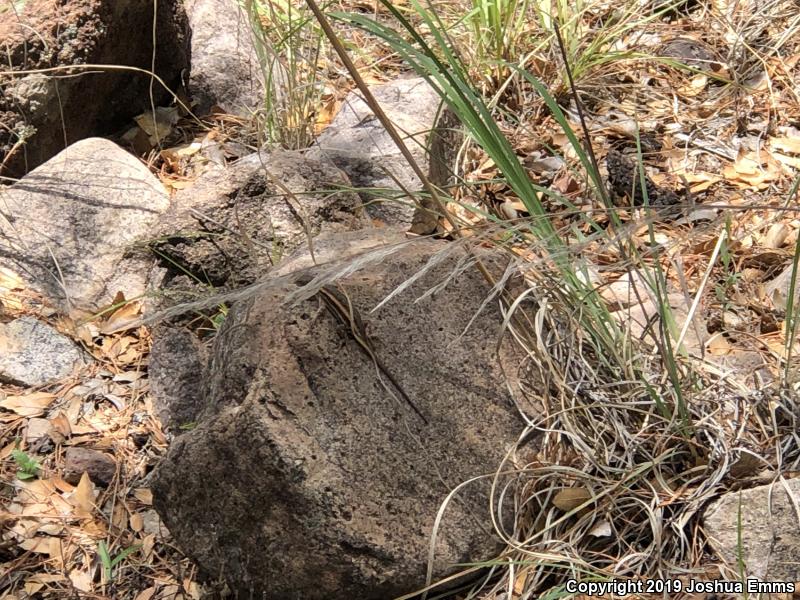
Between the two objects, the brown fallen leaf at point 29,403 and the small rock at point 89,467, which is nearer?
the small rock at point 89,467

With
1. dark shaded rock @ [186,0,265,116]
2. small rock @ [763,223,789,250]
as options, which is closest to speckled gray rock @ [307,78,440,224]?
dark shaded rock @ [186,0,265,116]

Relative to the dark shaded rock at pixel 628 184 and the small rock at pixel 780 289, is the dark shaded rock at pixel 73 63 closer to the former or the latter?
the dark shaded rock at pixel 628 184

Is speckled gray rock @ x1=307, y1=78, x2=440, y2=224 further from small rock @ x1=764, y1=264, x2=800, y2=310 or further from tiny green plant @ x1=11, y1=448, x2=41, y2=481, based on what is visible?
tiny green plant @ x1=11, y1=448, x2=41, y2=481

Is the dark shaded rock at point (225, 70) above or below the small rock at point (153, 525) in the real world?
above

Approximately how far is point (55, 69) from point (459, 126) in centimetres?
136

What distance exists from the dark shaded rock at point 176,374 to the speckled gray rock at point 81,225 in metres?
0.29

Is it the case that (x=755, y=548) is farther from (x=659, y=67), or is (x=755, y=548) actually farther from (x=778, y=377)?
(x=659, y=67)

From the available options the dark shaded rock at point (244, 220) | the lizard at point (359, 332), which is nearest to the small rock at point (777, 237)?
the dark shaded rock at point (244, 220)

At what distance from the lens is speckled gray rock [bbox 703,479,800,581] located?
1.71m

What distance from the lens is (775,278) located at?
2533 mm

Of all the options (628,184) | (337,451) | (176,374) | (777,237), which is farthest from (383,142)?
(337,451)

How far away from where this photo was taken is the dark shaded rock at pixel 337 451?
5.62 feet

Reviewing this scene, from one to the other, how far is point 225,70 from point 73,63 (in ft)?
2.14

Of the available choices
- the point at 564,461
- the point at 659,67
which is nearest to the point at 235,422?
the point at 564,461
